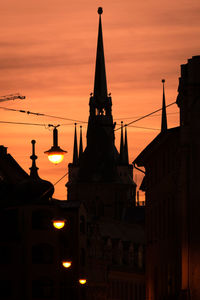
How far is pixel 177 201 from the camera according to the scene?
56.0 metres

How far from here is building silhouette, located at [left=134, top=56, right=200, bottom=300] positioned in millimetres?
46531

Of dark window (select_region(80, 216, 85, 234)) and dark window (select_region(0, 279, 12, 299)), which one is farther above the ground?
dark window (select_region(80, 216, 85, 234))

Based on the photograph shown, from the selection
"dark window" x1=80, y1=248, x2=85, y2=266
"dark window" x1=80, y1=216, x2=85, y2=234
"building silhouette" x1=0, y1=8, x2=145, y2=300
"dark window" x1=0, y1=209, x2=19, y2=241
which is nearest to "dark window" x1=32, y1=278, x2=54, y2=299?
"building silhouette" x1=0, y1=8, x2=145, y2=300

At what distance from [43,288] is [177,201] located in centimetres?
5790

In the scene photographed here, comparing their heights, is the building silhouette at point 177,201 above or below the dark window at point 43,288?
below

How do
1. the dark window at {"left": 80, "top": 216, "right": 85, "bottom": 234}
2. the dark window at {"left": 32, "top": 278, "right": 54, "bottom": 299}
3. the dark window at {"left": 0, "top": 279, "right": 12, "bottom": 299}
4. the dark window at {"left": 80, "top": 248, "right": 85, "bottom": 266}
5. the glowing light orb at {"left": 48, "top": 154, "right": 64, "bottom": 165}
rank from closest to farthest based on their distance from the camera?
the glowing light orb at {"left": 48, "top": 154, "right": 64, "bottom": 165} → the dark window at {"left": 0, "top": 279, "right": 12, "bottom": 299} → the dark window at {"left": 32, "top": 278, "right": 54, "bottom": 299} → the dark window at {"left": 80, "top": 248, "right": 85, "bottom": 266} → the dark window at {"left": 80, "top": 216, "right": 85, "bottom": 234}

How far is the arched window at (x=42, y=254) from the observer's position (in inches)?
4501

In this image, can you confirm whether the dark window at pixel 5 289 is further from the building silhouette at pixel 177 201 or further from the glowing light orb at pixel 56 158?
the glowing light orb at pixel 56 158

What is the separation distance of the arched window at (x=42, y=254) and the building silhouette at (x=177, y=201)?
1092 inches

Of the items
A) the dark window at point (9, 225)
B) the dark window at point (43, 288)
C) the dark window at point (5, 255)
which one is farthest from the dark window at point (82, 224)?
the dark window at point (5, 255)

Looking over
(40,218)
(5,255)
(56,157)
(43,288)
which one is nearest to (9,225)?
(5,255)

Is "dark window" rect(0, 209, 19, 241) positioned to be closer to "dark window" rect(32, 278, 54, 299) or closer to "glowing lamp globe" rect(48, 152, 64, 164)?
"dark window" rect(32, 278, 54, 299)

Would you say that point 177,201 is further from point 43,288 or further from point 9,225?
point 43,288

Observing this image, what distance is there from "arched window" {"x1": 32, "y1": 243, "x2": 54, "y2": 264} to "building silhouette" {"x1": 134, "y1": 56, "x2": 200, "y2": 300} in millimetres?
27744
